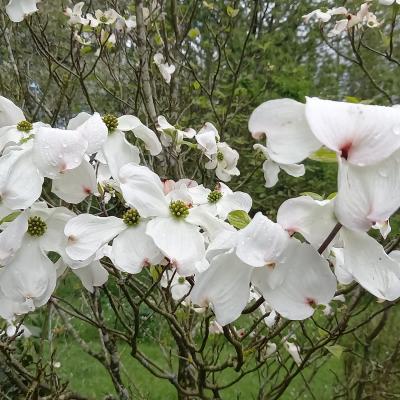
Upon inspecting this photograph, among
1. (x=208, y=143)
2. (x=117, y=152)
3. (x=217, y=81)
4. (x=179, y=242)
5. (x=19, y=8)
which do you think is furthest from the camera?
(x=217, y=81)

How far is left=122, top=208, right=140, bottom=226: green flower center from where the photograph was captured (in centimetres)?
70

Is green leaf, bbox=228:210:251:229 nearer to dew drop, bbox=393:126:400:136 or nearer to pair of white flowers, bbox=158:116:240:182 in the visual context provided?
dew drop, bbox=393:126:400:136

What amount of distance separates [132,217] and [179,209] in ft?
0.20

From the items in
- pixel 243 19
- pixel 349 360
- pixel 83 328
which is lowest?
pixel 83 328

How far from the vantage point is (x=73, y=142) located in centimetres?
63

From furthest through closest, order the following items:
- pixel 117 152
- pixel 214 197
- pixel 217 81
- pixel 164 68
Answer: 1. pixel 217 81
2. pixel 164 68
3. pixel 214 197
4. pixel 117 152

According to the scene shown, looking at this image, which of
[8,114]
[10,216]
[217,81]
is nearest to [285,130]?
[10,216]

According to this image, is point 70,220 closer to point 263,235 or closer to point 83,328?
point 263,235

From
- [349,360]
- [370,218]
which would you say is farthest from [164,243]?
[349,360]

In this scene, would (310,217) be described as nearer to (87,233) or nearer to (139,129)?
(87,233)

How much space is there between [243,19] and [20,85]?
4.04 meters

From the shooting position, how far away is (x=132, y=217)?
28.0 inches

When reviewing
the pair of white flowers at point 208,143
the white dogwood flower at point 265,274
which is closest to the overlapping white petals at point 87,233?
the white dogwood flower at point 265,274

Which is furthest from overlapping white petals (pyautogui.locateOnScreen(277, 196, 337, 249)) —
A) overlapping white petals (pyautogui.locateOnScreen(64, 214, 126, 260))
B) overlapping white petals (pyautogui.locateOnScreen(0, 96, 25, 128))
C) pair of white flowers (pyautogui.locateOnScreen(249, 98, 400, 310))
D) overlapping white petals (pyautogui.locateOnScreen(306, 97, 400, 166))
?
overlapping white petals (pyautogui.locateOnScreen(0, 96, 25, 128))
